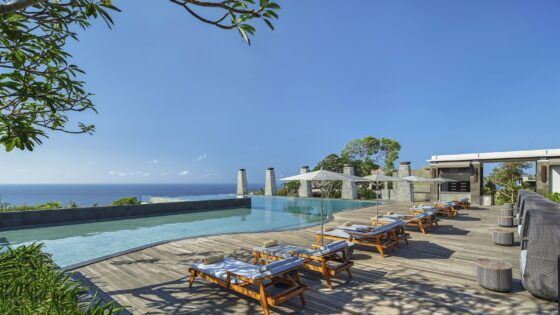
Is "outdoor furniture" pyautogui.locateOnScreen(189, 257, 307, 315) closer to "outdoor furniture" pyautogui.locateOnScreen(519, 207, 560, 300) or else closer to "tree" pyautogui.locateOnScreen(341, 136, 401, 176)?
"outdoor furniture" pyautogui.locateOnScreen(519, 207, 560, 300)

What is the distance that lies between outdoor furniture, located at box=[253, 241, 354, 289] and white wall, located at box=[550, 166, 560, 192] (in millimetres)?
18773

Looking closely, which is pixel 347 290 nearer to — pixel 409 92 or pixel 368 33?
pixel 368 33

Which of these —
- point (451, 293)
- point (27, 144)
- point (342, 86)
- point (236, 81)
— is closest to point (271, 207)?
point (236, 81)

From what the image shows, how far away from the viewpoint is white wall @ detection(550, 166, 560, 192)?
1625cm

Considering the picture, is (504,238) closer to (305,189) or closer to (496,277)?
(496,277)

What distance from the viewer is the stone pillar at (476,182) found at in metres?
17.9

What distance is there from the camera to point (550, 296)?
164 inches

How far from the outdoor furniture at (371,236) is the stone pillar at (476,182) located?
14.2m

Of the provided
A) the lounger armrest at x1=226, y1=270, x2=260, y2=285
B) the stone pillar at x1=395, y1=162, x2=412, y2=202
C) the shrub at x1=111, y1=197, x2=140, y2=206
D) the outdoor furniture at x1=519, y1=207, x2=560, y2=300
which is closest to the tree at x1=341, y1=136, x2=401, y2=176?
A: the stone pillar at x1=395, y1=162, x2=412, y2=202

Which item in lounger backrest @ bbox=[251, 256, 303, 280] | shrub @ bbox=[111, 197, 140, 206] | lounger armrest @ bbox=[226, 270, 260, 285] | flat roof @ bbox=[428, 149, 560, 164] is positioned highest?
flat roof @ bbox=[428, 149, 560, 164]

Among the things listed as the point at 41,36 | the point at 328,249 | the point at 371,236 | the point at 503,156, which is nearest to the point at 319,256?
the point at 328,249

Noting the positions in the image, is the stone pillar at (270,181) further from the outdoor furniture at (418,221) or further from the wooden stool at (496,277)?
the wooden stool at (496,277)

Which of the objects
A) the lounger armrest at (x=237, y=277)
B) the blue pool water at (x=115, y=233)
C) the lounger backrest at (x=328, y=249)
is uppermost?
the lounger backrest at (x=328, y=249)

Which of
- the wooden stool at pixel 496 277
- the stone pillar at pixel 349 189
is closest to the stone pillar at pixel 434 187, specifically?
the stone pillar at pixel 349 189
